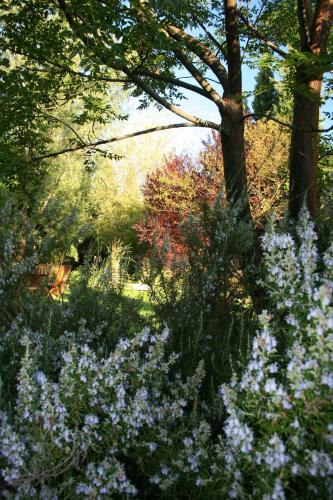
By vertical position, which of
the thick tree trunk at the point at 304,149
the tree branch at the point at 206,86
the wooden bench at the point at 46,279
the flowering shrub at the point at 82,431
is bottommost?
the flowering shrub at the point at 82,431

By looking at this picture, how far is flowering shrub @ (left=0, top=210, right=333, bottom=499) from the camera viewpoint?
1527 millimetres

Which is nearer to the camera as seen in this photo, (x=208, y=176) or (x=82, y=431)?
(x=82, y=431)

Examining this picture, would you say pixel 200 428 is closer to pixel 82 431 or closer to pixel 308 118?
pixel 82 431

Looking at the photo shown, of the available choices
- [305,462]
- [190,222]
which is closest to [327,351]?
[305,462]

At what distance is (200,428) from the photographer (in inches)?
78.0

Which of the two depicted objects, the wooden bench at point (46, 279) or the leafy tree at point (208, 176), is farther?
the leafy tree at point (208, 176)

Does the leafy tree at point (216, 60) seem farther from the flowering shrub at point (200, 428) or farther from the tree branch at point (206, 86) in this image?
the flowering shrub at point (200, 428)

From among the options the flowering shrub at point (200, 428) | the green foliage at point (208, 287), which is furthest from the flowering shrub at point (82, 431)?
the green foliage at point (208, 287)

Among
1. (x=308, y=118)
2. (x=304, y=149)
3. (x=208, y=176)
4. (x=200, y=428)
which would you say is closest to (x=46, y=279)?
(x=200, y=428)

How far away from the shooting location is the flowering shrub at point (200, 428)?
1.53m

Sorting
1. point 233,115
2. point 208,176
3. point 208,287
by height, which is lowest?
point 208,287


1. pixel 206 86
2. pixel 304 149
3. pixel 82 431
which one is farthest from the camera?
pixel 206 86

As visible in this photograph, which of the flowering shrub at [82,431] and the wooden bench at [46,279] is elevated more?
the wooden bench at [46,279]

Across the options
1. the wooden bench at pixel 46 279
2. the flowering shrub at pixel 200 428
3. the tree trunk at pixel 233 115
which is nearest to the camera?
the flowering shrub at pixel 200 428
